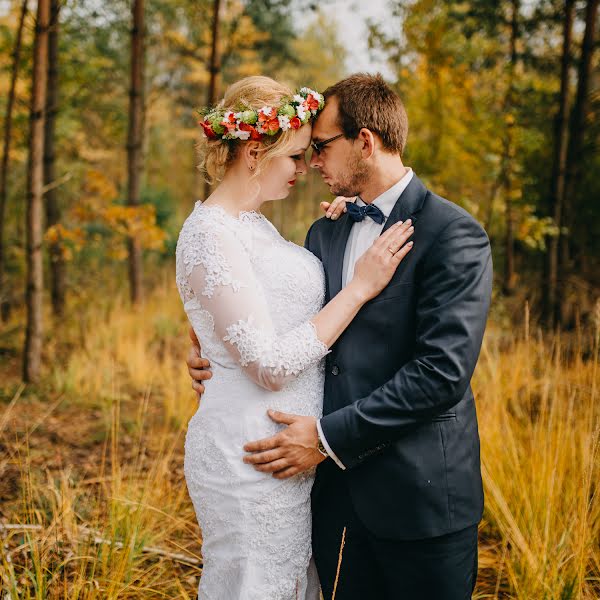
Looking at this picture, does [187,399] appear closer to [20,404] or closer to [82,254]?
[20,404]

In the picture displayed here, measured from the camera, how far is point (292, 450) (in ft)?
7.26

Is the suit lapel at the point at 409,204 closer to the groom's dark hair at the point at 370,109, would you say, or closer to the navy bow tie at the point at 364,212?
the navy bow tie at the point at 364,212

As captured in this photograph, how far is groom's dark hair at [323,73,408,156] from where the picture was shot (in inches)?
94.5

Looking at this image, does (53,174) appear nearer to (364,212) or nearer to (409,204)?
(364,212)

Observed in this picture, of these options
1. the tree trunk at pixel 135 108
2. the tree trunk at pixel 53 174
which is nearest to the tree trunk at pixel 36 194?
the tree trunk at pixel 53 174

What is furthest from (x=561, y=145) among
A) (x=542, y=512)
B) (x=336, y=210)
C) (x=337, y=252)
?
(x=337, y=252)

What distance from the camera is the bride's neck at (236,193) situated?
97.2 inches

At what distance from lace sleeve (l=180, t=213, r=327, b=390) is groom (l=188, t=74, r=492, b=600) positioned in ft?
0.58

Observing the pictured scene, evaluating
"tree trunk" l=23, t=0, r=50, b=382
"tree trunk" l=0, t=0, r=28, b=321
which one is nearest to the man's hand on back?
"tree trunk" l=23, t=0, r=50, b=382

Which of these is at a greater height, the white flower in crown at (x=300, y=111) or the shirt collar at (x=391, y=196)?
the white flower in crown at (x=300, y=111)

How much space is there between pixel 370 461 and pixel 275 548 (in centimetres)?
50

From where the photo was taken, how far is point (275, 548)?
2.30 meters

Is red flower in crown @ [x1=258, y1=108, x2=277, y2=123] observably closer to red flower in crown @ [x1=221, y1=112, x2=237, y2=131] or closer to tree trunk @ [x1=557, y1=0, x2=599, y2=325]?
red flower in crown @ [x1=221, y1=112, x2=237, y2=131]

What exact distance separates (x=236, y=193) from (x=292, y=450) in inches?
41.1
